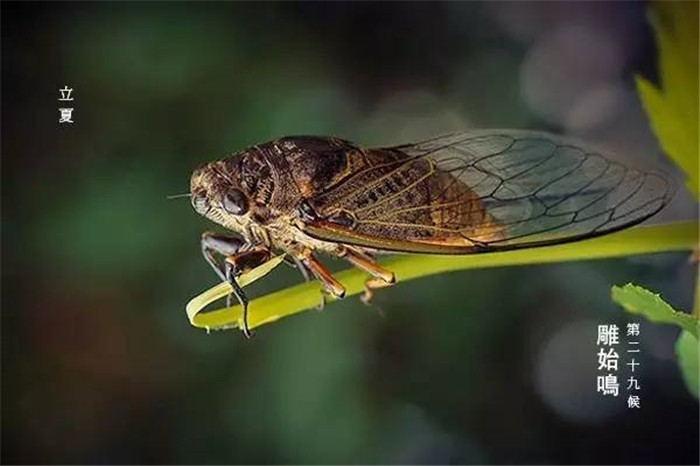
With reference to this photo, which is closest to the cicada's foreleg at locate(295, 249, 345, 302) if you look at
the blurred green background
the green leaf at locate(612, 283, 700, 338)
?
the green leaf at locate(612, 283, 700, 338)

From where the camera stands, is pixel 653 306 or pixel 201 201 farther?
pixel 201 201

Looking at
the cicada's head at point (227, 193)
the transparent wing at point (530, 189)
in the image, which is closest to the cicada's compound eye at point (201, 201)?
the cicada's head at point (227, 193)

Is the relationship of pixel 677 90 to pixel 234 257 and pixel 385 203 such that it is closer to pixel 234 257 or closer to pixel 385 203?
pixel 385 203

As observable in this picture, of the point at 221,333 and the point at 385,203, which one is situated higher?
the point at 385,203

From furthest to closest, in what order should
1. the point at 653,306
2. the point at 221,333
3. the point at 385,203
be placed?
the point at 221,333 → the point at 385,203 → the point at 653,306

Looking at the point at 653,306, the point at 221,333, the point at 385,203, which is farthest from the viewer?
the point at 221,333

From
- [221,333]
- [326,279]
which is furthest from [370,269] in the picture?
[221,333]
